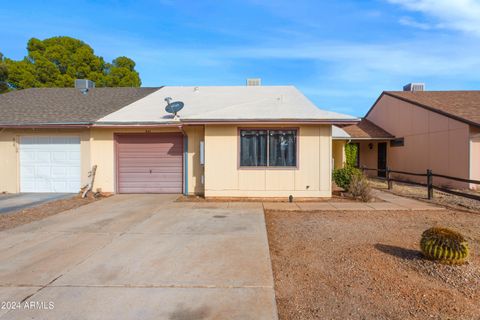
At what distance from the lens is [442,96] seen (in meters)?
17.2

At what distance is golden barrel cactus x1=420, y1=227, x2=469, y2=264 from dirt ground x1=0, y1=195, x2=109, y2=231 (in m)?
8.68

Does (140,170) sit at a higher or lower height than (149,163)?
lower

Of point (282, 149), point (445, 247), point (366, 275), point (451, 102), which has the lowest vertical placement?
point (366, 275)

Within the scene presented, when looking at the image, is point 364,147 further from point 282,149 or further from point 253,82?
point 282,149

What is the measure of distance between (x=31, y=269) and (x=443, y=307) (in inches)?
220

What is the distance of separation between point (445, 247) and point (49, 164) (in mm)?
12969

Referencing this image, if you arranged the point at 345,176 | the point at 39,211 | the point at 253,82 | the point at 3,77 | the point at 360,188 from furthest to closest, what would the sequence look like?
the point at 3,77
the point at 253,82
the point at 345,176
the point at 360,188
the point at 39,211

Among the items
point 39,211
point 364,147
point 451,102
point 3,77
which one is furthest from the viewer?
point 3,77

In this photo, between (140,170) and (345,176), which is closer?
(345,176)

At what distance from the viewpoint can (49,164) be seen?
37.5 feet

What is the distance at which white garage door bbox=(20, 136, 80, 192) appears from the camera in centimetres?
1130

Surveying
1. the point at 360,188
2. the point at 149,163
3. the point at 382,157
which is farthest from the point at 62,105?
the point at 382,157

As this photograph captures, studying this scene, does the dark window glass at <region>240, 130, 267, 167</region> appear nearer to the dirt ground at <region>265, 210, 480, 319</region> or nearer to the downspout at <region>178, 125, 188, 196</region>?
the downspout at <region>178, 125, 188, 196</region>

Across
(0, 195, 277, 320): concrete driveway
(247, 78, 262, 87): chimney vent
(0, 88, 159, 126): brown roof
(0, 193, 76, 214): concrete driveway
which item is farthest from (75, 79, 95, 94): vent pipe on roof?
(0, 195, 277, 320): concrete driveway
